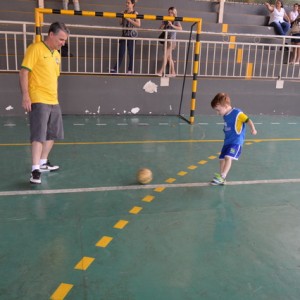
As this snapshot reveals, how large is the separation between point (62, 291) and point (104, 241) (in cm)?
73

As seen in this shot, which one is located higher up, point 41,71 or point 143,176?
point 41,71

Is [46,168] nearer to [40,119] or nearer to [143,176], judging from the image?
[40,119]

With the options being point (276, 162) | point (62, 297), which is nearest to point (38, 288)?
point (62, 297)

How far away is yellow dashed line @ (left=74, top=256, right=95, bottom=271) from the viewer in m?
2.83

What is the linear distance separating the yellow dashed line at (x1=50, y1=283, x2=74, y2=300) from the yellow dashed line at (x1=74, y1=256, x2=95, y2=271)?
0.22 metres

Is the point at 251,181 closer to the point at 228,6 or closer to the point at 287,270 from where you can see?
the point at 287,270

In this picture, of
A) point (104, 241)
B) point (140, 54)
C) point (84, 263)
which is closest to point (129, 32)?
point (140, 54)

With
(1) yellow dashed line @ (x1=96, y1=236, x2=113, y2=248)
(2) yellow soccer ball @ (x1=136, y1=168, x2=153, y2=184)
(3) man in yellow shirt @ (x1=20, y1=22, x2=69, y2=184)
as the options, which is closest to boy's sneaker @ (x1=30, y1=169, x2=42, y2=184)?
(3) man in yellow shirt @ (x1=20, y1=22, x2=69, y2=184)

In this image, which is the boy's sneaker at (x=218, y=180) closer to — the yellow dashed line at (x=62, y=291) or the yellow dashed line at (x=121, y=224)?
the yellow dashed line at (x=121, y=224)

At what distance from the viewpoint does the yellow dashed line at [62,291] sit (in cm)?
248

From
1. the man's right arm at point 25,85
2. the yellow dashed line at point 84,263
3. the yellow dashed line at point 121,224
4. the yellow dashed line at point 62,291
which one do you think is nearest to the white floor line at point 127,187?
the yellow dashed line at point 121,224

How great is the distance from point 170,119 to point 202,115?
1163mm

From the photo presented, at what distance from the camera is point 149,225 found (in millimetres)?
3553

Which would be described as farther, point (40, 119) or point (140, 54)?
point (140, 54)
